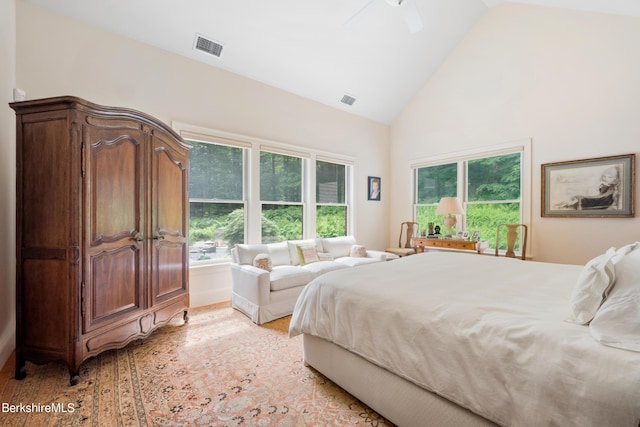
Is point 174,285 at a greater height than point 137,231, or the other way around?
point 137,231

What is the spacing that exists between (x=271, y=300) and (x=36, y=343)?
183cm

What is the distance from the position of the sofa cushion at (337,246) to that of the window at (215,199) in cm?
127

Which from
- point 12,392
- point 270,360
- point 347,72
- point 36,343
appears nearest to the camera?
point 12,392

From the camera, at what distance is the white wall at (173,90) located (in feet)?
8.83

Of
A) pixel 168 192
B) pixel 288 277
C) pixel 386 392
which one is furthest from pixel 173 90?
pixel 386 392

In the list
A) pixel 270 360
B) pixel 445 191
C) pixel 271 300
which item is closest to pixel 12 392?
pixel 270 360

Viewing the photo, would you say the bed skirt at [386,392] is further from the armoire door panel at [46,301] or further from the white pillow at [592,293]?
the armoire door panel at [46,301]

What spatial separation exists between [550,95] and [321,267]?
3880 mm

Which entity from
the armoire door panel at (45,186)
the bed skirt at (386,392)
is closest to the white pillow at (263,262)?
the bed skirt at (386,392)

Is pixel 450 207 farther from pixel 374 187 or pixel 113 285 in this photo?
pixel 113 285

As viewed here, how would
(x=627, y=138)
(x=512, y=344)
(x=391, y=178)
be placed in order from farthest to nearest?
1. (x=391, y=178)
2. (x=627, y=138)
3. (x=512, y=344)

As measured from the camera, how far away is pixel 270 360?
228 centimetres

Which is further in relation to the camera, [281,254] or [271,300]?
[281,254]

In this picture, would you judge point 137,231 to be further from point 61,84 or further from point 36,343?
point 61,84
